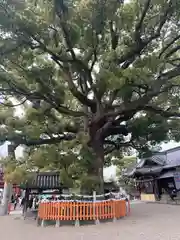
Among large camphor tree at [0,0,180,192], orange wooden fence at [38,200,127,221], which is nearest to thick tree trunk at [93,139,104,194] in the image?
large camphor tree at [0,0,180,192]

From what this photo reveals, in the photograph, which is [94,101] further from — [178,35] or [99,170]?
[178,35]

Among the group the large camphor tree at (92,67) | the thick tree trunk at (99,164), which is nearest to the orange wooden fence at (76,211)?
the thick tree trunk at (99,164)

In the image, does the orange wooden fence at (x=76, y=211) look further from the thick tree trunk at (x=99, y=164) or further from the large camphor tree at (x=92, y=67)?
the large camphor tree at (x=92, y=67)

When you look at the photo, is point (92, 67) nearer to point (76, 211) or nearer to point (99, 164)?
point (99, 164)

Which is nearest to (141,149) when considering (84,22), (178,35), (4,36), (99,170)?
(99,170)

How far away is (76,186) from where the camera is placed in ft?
35.6

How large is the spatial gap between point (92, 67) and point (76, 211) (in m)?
6.19

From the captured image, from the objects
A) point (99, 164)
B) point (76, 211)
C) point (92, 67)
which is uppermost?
point (92, 67)

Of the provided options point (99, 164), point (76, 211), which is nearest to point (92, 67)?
point (99, 164)

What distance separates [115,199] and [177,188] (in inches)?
348

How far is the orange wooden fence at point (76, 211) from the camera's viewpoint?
388 inches

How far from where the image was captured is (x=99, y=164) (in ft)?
38.5

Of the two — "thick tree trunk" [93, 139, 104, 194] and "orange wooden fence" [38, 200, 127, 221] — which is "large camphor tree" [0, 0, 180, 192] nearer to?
"thick tree trunk" [93, 139, 104, 194]

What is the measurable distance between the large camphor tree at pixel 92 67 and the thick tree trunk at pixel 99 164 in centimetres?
5
